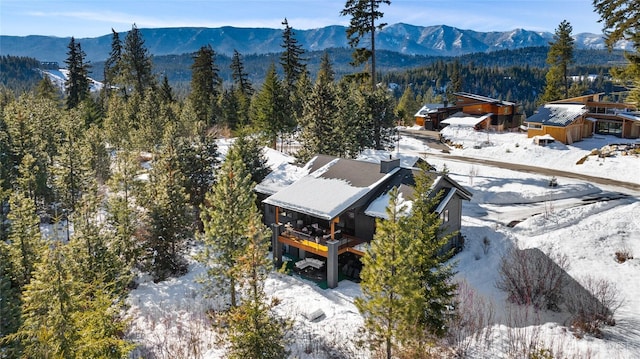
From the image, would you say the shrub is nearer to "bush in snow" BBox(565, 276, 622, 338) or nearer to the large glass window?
Answer: "bush in snow" BBox(565, 276, 622, 338)

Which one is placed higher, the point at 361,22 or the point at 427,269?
the point at 361,22

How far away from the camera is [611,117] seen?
5284cm

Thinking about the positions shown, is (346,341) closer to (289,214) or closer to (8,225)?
(289,214)

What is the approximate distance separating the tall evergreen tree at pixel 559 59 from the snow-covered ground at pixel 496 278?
27.3 m

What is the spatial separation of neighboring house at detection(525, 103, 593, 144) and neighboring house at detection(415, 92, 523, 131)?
10103 mm

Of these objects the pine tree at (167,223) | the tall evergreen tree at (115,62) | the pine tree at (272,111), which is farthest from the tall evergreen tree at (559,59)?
the tall evergreen tree at (115,62)

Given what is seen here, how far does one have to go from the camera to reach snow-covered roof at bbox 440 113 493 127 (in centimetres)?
6156

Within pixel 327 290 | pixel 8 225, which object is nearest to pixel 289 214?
pixel 327 290

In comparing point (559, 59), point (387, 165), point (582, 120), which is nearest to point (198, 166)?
point (387, 165)

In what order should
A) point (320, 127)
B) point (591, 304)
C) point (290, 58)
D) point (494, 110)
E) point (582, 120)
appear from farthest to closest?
point (494, 110)
point (290, 58)
point (582, 120)
point (320, 127)
point (591, 304)

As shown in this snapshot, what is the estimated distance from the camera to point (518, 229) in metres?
28.6

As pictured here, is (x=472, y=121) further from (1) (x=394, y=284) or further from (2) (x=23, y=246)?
(2) (x=23, y=246)

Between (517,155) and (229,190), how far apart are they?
3497cm

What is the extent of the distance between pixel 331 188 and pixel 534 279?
12.2m
